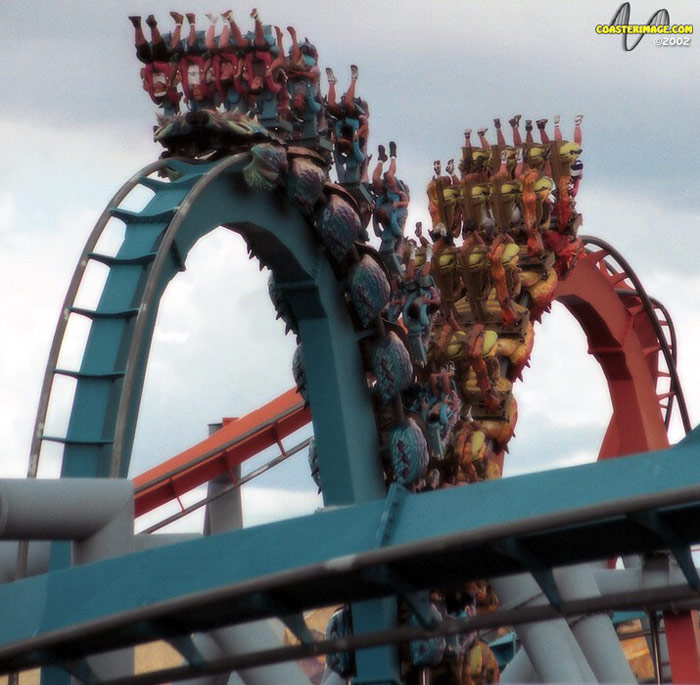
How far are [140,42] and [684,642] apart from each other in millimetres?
7735

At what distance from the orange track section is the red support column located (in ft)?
15.0

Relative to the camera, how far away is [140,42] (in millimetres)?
10820

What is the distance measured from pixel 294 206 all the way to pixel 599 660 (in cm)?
411

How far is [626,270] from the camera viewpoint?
706 inches

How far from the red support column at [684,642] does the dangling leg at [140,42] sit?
24.6 feet

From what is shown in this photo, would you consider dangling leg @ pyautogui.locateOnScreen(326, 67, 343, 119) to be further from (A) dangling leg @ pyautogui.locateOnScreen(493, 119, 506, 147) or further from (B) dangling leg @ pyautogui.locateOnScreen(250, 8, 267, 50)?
(A) dangling leg @ pyautogui.locateOnScreen(493, 119, 506, 147)

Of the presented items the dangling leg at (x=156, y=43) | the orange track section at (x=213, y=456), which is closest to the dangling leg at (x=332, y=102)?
the dangling leg at (x=156, y=43)

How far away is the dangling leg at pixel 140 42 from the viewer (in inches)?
426

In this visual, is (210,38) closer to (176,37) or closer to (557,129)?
(176,37)

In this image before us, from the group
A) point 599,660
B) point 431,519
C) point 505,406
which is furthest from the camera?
point 505,406

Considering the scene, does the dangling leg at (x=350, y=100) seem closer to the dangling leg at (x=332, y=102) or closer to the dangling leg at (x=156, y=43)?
the dangling leg at (x=332, y=102)

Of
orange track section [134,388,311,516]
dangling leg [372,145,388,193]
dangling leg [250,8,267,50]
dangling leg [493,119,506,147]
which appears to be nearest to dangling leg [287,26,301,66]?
dangling leg [250,8,267,50]

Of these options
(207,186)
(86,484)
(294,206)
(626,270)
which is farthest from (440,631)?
(626,270)

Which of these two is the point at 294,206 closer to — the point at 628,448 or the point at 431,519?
the point at 431,519
